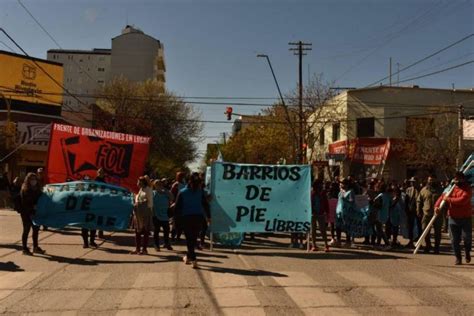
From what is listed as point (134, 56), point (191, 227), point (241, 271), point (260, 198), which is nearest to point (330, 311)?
point (241, 271)

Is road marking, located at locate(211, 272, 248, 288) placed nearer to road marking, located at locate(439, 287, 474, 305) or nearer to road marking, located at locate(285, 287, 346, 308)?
road marking, located at locate(285, 287, 346, 308)

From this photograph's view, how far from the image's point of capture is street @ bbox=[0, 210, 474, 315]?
277 inches

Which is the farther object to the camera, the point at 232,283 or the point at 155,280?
the point at 155,280

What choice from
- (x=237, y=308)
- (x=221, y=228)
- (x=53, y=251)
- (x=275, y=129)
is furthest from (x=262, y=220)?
(x=275, y=129)

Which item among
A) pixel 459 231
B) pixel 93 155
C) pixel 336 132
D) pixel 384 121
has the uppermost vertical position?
pixel 384 121

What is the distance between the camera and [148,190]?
12258 mm

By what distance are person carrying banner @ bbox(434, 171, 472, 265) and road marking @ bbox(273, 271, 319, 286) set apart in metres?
3.63

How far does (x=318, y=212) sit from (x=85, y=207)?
5.25m

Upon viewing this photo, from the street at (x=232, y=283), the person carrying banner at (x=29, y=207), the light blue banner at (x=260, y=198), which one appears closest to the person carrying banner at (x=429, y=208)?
the street at (x=232, y=283)

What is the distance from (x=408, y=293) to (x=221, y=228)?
206 inches

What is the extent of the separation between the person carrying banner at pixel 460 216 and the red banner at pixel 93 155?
30.2 ft

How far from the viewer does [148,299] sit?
7398 mm

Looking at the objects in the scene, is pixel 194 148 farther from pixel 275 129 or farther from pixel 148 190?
pixel 148 190

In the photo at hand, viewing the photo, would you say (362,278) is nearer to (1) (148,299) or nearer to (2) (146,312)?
(1) (148,299)
